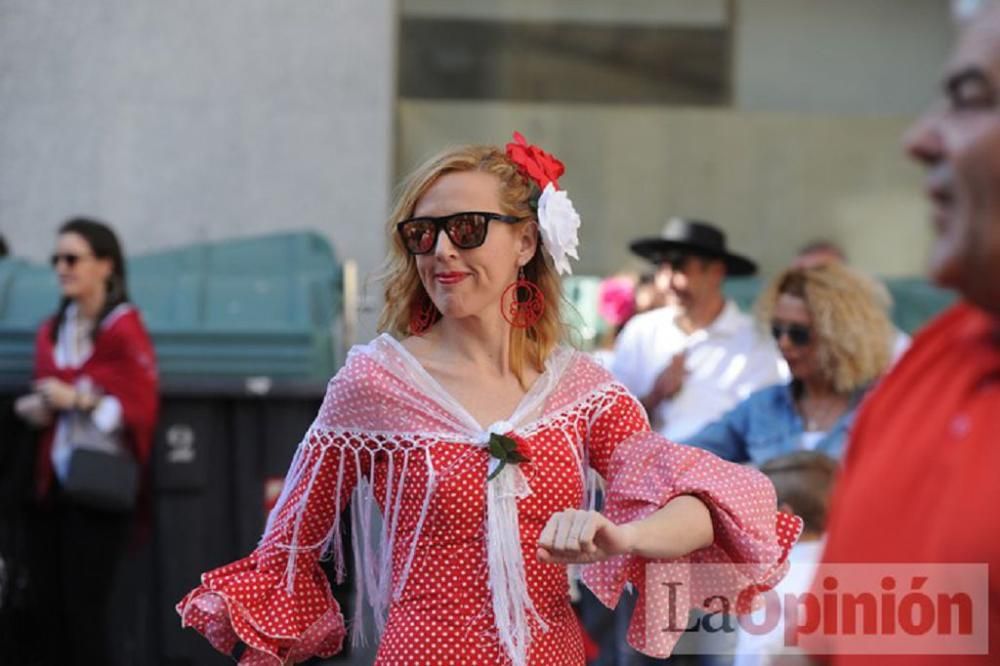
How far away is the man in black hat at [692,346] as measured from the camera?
21.7 feet

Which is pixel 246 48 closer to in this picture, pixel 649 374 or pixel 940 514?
pixel 649 374

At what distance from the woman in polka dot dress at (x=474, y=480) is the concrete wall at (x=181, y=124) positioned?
243 inches

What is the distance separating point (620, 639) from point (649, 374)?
103 cm

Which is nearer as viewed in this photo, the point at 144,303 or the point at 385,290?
the point at 385,290

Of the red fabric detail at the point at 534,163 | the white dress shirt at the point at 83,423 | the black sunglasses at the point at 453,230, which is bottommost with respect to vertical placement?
the white dress shirt at the point at 83,423

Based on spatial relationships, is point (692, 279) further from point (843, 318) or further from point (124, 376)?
point (124, 376)

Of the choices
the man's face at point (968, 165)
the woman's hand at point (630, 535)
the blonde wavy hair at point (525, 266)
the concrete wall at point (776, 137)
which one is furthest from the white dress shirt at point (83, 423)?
the man's face at point (968, 165)

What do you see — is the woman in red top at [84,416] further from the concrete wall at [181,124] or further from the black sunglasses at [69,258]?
the concrete wall at [181,124]

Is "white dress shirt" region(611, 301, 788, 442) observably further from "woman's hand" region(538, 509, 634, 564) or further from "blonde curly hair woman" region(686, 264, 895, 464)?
"woman's hand" region(538, 509, 634, 564)

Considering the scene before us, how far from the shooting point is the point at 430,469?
3.44m

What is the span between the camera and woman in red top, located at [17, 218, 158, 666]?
6953 millimetres

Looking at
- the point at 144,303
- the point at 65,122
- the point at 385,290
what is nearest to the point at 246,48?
the point at 65,122

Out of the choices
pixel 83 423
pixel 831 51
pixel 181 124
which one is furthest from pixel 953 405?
pixel 831 51

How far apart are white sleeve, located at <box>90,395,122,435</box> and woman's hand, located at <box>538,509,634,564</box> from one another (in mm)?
4313
